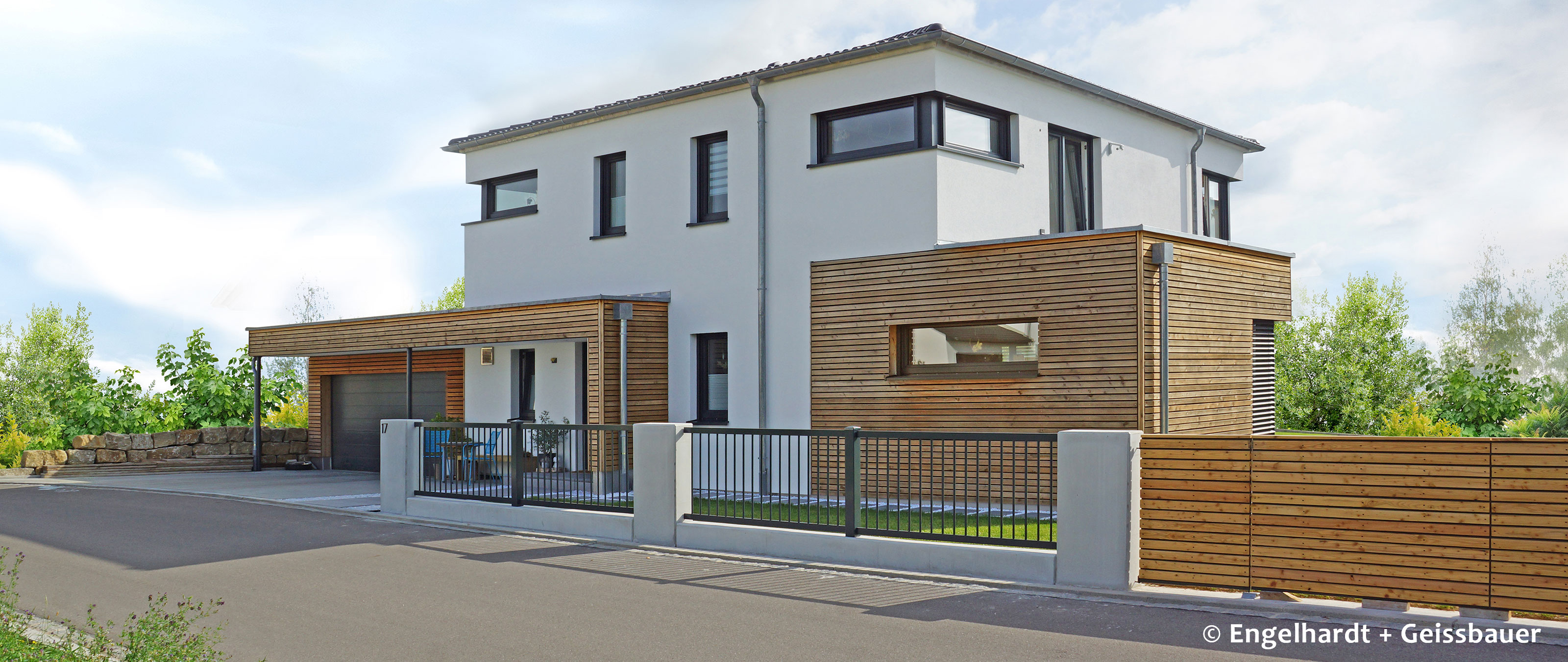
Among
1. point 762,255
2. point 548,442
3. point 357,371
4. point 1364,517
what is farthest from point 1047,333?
point 357,371

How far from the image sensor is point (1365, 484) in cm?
785

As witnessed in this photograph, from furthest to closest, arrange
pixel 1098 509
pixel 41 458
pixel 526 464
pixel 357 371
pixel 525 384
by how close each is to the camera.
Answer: pixel 357 371 < pixel 41 458 < pixel 525 384 < pixel 526 464 < pixel 1098 509

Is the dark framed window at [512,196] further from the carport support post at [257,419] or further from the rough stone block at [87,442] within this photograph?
the rough stone block at [87,442]

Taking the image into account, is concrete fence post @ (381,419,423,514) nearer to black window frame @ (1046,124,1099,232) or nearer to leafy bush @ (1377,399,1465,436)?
black window frame @ (1046,124,1099,232)

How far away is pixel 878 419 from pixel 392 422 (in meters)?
6.36

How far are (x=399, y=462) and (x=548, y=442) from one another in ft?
8.31

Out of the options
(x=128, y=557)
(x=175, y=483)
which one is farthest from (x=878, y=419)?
(x=175, y=483)

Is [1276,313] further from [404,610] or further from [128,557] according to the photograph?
[128,557]

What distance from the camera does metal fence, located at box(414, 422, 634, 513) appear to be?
41.4 ft

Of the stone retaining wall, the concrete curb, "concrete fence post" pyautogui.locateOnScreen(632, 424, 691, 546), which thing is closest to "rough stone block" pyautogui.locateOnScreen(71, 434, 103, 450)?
the stone retaining wall

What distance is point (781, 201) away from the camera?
1585 centimetres

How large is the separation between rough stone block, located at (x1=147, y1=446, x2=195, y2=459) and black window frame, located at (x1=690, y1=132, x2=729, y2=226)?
514 inches

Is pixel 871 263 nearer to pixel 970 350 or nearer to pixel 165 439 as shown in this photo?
pixel 970 350

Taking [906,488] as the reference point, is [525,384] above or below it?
above
